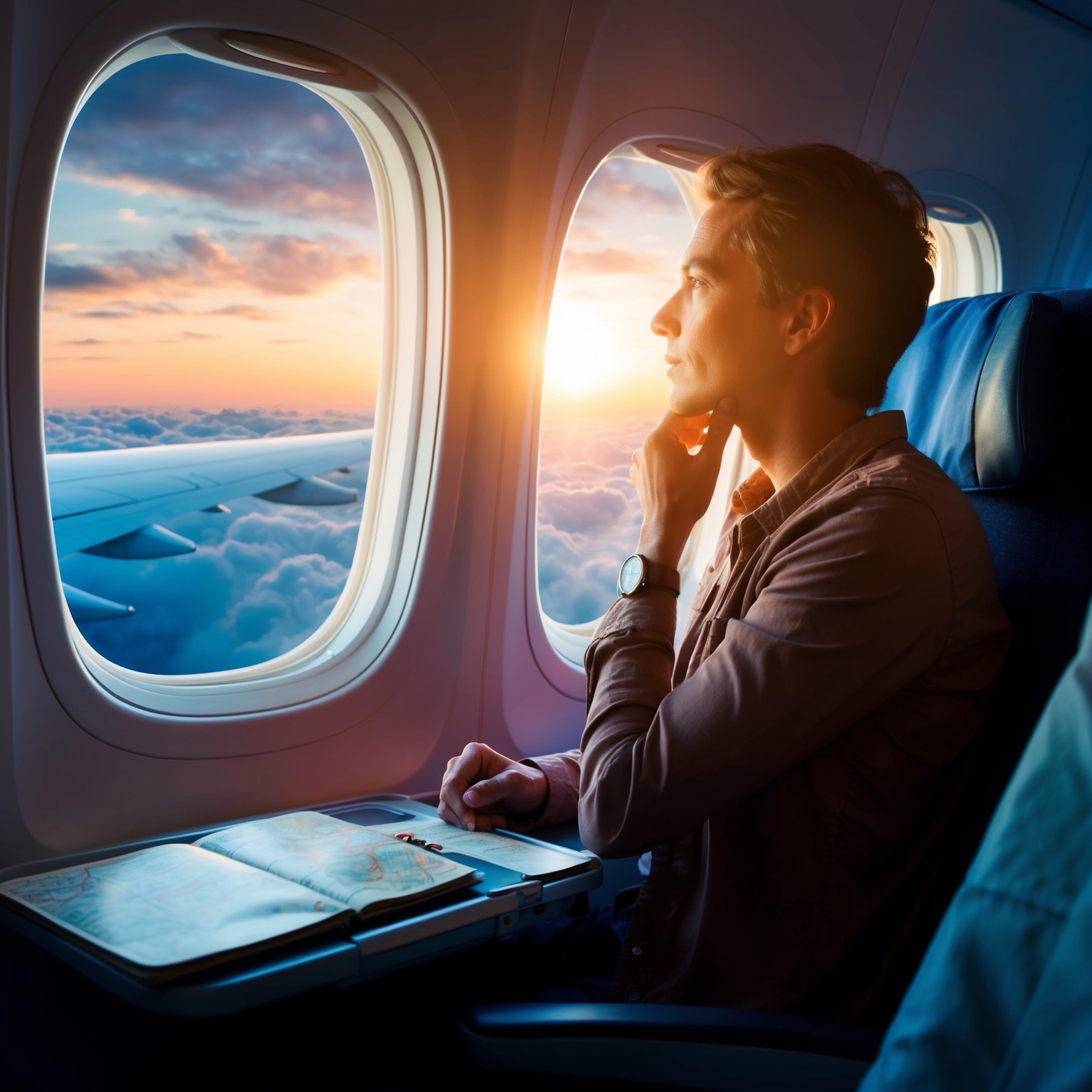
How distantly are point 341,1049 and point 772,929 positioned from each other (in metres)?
0.76

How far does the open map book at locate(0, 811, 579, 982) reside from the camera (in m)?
1.11

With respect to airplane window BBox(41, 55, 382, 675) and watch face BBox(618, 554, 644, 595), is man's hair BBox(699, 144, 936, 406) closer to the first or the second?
watch face BBox(618, 554, 644, 595)

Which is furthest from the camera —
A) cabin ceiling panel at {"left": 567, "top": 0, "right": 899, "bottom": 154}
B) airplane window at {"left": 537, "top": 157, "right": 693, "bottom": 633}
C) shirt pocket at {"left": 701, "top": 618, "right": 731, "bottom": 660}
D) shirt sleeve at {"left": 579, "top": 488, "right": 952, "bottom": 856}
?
airplane window at {"left": 537, "top": 157, "right": 693, "bottom": 633}

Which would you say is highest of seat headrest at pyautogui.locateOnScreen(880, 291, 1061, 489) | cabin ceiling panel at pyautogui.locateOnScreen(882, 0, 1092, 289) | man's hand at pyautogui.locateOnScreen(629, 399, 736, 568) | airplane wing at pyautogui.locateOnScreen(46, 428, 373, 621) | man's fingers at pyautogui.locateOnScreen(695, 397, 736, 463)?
cabin ceiling panel at pyautogui.locateOnScreen(882, 0, 1092, 289)

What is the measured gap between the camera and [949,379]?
1.56 m

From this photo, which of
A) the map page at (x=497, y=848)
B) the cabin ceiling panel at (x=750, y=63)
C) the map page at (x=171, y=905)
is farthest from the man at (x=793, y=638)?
the cabin ceiling panel at (x=750, y=63)

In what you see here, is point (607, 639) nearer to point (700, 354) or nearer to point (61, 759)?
point (700, 354)

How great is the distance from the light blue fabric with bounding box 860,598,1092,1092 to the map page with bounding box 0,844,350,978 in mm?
822

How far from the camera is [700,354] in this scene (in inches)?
62.8

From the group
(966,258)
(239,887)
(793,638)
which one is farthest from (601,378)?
(966,258)

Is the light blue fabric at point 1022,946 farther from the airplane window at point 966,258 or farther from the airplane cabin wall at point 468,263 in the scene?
the airplane window at point 966,258

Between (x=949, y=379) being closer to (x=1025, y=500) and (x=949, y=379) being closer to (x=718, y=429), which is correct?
(x=1025, y=500)

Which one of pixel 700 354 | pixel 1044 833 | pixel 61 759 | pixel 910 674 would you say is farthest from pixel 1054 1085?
pixel 61 759

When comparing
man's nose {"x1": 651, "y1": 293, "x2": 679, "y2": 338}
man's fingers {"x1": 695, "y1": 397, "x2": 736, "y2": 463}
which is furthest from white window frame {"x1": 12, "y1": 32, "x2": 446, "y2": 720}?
man's fingers {"x1": 695, "y1": 397, "x2": 736, "y2": 463}
